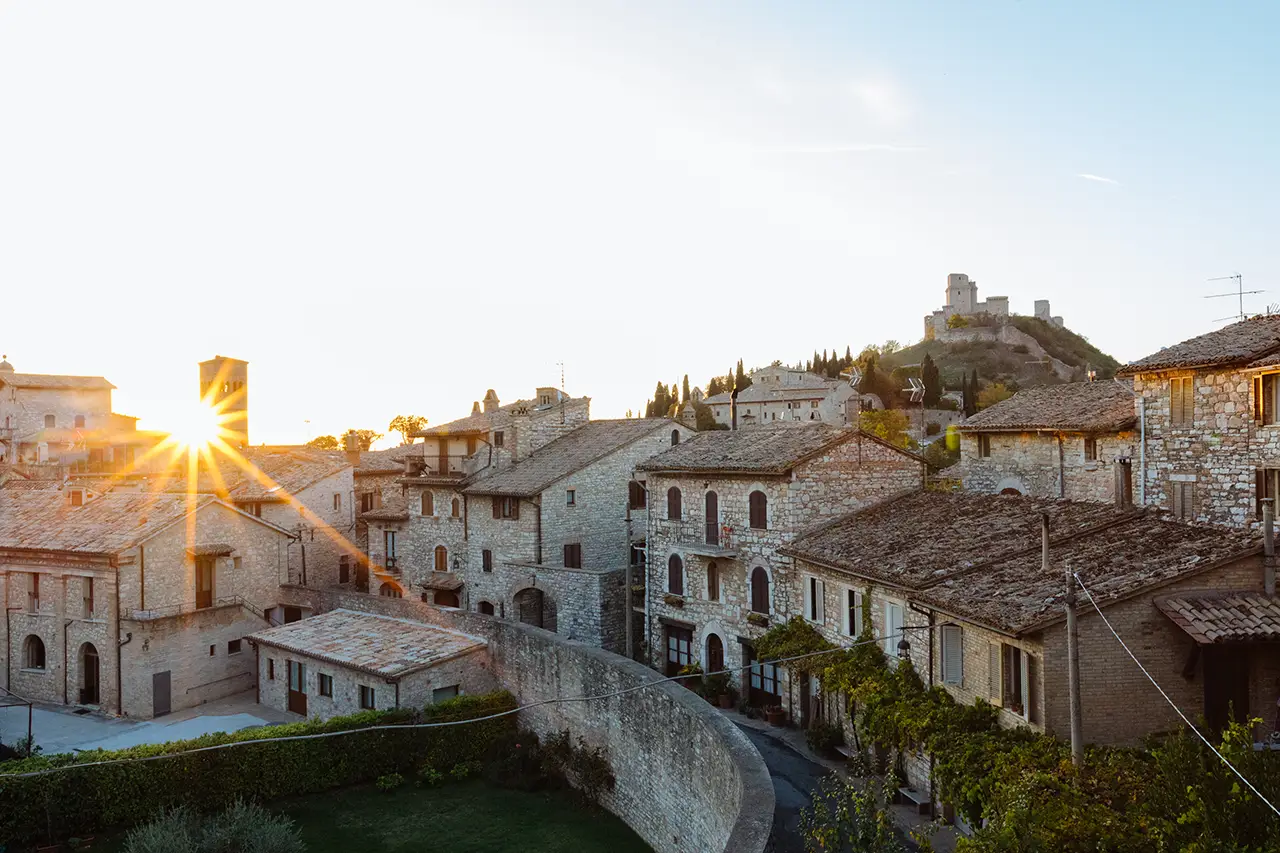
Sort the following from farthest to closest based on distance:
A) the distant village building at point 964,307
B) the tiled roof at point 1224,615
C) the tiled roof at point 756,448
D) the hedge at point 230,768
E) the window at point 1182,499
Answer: the distant village building at point 964,307 → the tiled roof at point 756,448 → the window at point 1182,499 → the hedge at point 230,768 → the tiled roof at point 1224,615

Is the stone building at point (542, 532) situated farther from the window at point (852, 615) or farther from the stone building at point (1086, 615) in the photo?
the stone building at point (1086, 615)

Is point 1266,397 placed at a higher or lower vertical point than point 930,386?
lower

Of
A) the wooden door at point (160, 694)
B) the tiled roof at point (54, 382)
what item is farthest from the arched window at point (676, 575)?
the tiled roof at point (54, 382)

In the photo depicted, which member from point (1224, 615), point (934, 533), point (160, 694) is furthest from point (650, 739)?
point (160, 694)

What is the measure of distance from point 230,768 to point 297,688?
6.98m

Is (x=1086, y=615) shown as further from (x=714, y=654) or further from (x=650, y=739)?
(x=714, y=654)

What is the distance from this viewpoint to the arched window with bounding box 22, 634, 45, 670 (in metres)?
33.9

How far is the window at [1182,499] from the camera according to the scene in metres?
22.7

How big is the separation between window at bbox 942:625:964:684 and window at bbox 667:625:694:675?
1296cm

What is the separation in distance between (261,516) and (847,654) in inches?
1151

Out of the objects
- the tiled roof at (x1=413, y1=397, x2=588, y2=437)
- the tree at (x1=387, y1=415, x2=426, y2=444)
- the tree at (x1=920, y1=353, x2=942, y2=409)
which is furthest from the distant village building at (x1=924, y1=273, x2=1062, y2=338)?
the tiled roof at (x1=413, y1=397, x2=588, y2=437)

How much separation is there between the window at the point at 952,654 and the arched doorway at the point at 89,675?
97.1ft

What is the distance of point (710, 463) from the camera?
30047 millimetres

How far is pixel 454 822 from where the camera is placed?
2253 centimetres
